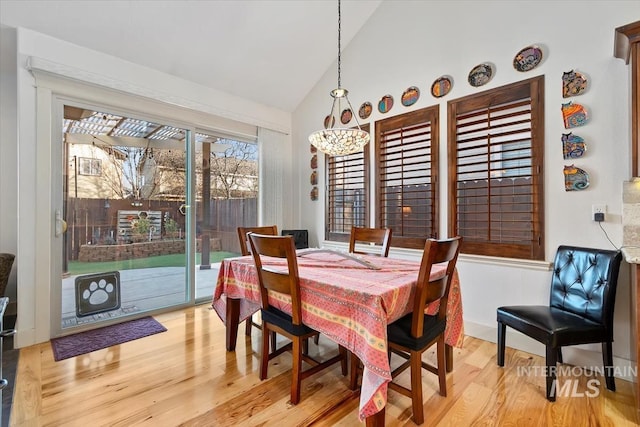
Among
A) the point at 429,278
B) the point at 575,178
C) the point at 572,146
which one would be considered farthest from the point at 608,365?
the point at 572,146

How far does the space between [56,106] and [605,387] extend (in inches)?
185

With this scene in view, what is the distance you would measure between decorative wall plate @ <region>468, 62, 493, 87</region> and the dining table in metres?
1.81

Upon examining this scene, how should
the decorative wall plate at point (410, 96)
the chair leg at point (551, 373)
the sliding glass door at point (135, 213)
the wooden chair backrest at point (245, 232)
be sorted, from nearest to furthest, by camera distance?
the chair leg at point (551, 373)
the wooden chair backrest at point (245, 232)
the sliding glass door at point (135, 213)
the decorative wall plate at point (410, 96)

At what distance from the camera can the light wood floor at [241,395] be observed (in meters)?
1.65

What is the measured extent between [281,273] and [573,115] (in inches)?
94.8

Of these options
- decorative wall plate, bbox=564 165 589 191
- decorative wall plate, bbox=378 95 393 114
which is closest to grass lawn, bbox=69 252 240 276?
decorative wall plate, bbox=378 95 393 114

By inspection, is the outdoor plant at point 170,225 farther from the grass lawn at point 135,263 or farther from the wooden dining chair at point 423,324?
the wooden dining chair at point 423,324

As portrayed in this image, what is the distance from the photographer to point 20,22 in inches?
96.0

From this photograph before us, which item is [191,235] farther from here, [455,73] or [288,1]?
[455,73]

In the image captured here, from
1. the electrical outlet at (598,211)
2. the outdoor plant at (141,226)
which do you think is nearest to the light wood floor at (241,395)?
the electrical outlet at (598,211)

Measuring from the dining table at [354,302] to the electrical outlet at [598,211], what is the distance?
109cm

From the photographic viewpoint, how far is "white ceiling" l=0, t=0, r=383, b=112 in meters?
2.56

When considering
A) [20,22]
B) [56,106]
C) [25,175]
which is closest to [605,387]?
[25,175]

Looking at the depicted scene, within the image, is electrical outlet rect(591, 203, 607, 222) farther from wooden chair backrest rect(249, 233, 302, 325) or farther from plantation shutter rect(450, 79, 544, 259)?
wooden chair backrest rect(249, 233, 302, 325)
